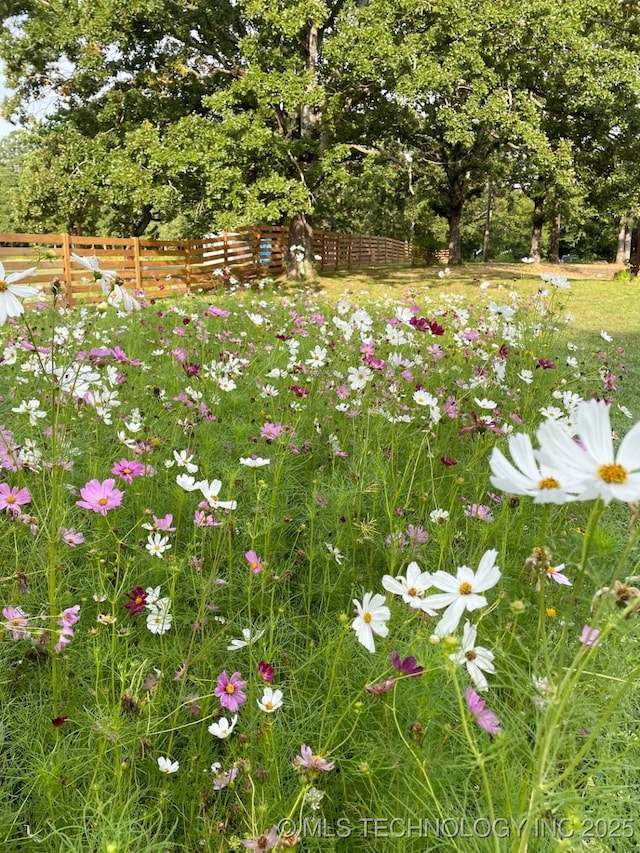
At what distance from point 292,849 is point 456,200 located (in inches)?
859

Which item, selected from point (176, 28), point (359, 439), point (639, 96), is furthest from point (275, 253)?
point (359, 439)

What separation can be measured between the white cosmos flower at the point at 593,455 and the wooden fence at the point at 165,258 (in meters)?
4.26

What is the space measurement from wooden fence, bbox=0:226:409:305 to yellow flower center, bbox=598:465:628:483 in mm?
4282

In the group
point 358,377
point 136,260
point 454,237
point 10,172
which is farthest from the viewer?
point 10,172

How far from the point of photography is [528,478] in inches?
21.6

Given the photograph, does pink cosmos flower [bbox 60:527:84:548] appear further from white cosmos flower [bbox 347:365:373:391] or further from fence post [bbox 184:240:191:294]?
fence post [bbox 184:240:191:294]

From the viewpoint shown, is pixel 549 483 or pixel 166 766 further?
pixel 166 766

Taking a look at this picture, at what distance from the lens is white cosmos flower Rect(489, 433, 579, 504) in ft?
1.59

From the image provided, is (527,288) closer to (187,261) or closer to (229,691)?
(187,261)

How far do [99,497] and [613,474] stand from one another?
1.02 m

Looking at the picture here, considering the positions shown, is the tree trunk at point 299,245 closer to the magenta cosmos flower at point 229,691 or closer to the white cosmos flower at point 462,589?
the magenta cosmos flower at point 229,691

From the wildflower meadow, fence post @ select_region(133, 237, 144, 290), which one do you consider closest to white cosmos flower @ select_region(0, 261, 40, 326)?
the wildflower meadow

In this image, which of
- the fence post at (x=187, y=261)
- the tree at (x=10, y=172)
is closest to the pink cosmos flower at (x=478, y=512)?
the fence post at (x=187, y=261)

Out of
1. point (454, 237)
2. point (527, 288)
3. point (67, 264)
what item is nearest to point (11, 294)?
point (67, 264)
